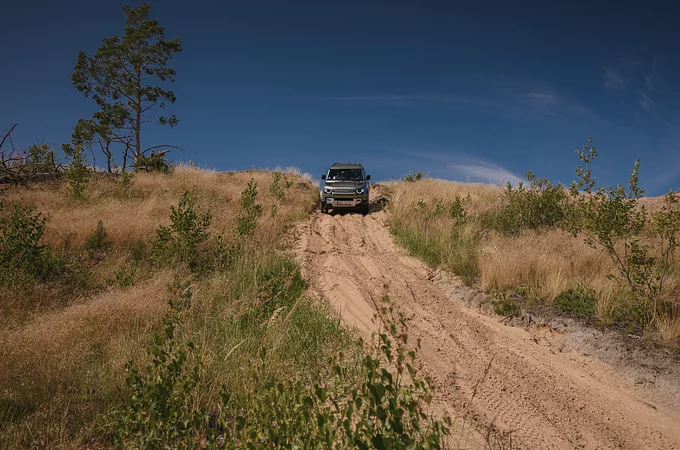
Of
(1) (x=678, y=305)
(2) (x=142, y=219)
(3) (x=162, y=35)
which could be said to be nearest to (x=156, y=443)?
(1) (x=678, y=305)

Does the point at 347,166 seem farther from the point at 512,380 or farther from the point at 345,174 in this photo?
the point at 512,380

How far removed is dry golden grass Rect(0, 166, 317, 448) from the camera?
3.38 m

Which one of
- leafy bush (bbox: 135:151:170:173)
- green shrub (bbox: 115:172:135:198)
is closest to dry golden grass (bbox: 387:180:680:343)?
green shrub (bbox: 115:172:135:198)

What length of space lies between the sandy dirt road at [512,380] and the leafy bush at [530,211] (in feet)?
15.1

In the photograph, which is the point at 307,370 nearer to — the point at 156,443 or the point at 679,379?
the point at 156,443

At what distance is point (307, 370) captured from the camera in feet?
14.8

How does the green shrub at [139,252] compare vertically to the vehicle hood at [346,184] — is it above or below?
below

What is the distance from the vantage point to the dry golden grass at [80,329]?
3.38 m

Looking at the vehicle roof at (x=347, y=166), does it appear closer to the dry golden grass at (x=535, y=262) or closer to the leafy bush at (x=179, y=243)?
the dry golden grass at (x=535, y=262)

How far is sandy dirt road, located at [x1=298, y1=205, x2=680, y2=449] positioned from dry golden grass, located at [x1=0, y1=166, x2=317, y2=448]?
283 cm

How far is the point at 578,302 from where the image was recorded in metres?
6.65

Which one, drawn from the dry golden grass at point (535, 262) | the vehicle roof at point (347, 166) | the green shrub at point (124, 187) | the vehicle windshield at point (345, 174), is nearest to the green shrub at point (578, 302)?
the dry golden grass at point (535, 262)

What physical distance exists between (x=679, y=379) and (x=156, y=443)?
6260 millimetres

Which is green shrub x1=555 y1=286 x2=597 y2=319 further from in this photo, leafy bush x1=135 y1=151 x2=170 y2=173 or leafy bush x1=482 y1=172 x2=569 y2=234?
leafy bush x1=135 y1=151 x2=170 y2=173
